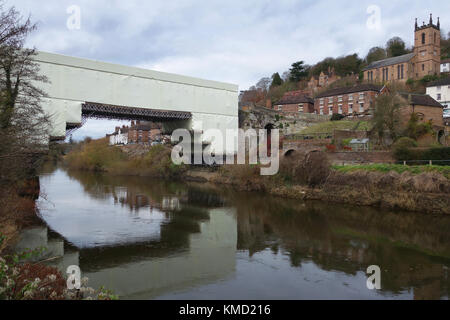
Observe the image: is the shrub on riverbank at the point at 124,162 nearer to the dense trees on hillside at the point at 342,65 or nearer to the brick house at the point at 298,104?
the brick house at the point at 298,104

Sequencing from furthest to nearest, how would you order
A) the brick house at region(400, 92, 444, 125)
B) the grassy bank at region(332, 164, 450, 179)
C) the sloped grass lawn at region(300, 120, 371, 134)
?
the sloped grass lawn at region(300, 120, 371, 134)
the brick house at region(400, 92, 444, 125)
the grassy bank at region(332, 164, 450, 179)

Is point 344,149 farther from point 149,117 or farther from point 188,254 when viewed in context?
point 188,254

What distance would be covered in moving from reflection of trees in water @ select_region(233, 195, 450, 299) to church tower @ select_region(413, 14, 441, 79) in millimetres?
37344

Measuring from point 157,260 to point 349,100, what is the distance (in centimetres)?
3548

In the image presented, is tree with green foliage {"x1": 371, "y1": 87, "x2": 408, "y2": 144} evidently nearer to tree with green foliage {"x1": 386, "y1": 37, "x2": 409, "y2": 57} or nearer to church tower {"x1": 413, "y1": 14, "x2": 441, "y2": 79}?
church tower {"x1": 413, "y1": 14, "x2": 441, "y2": 79}

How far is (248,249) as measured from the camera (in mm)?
10641

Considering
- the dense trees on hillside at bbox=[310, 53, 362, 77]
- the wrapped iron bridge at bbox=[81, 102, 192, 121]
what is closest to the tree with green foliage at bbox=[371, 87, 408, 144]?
the wrapped iron bridge at bbox=[81, 102, 192, 121]

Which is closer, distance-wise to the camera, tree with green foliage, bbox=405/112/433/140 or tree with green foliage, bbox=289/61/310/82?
tree with green foliage, bbox=405/112/433/140

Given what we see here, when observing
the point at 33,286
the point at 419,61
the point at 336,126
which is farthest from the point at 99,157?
the point at 419,61

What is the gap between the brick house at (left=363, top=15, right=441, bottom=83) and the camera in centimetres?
4525

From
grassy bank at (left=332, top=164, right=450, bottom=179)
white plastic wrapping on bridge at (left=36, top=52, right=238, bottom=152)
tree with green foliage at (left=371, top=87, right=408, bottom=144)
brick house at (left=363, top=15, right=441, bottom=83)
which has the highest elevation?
brick house at (left=363, top=15, right=441, bottom=83)

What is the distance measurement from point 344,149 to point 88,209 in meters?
17.0

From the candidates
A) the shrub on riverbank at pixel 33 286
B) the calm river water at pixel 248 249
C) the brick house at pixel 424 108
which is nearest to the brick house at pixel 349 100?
the brick house at pixel 424 108

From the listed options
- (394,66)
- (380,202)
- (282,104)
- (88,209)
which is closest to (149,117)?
(88,209)
